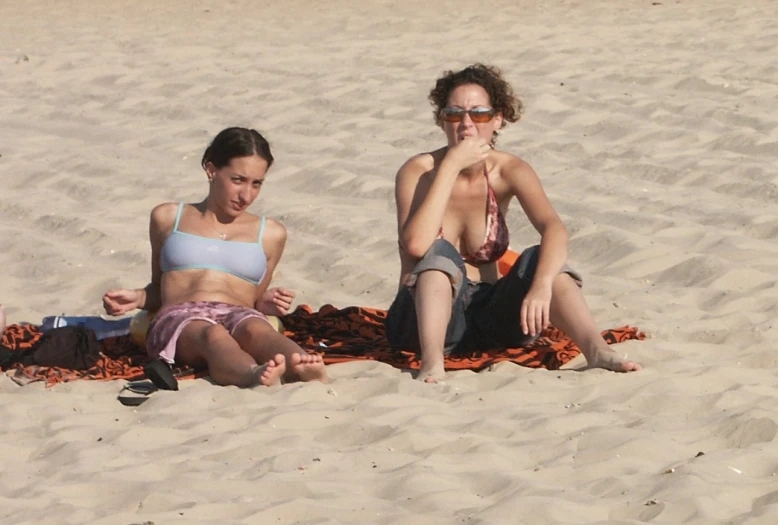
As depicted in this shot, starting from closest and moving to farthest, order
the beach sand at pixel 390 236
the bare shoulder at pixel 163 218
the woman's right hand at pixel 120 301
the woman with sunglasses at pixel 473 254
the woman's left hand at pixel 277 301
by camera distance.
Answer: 1. the beach sand at pixel 390 236
2. the woman with sunglasses at pixel 473 254
3. the woman's right hand at pixel 120 301
4. the woman's left hand at pixel 277 301
5. the bare shoulder at pixel 163 218

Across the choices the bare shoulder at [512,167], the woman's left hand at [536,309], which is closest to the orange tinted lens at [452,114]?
the bare shoulder at [512,167]

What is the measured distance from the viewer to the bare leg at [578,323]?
193 inches

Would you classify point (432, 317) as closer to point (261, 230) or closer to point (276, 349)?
point (276, 349)

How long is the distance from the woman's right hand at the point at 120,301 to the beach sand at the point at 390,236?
1.14 ft

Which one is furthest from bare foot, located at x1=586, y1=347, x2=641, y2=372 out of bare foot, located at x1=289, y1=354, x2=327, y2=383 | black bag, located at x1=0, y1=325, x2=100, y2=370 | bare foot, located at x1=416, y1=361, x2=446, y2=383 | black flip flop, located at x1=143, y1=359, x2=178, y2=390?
black bag, located at x1=0, y1=325, x2=100, y2=370

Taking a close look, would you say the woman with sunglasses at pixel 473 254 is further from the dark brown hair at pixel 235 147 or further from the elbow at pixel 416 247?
the dark brown hair at pixel 235 147

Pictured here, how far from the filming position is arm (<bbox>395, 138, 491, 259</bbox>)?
16.5 ft

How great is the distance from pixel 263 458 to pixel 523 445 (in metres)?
0.80

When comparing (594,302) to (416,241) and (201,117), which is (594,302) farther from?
(201,117)

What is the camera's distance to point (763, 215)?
7.15m

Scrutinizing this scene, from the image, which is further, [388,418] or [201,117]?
[201,117]

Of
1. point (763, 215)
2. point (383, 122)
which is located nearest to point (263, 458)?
point (763, 215)

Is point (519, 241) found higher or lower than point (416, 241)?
lower

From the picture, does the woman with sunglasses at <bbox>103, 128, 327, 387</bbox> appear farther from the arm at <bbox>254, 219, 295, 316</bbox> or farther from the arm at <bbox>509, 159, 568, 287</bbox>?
the arm at <bbox>509, 159, 568, 287</bbox>
